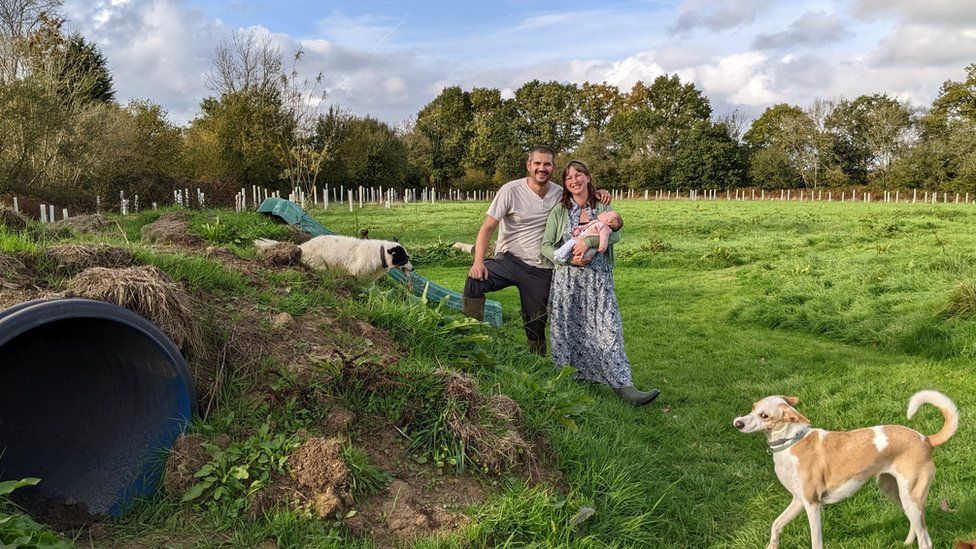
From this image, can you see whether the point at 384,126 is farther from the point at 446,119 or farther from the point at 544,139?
the point at 544,139

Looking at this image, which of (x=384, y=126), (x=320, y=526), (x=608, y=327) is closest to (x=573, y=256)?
(x=608, y=327)

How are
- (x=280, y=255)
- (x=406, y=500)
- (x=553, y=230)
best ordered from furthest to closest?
(x=280, y=255)
(x=553, y=230)
(x=406, y=500)

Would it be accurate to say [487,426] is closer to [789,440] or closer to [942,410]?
[789,440]

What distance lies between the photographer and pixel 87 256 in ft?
14.8

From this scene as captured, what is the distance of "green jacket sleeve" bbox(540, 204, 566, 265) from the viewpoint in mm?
6258

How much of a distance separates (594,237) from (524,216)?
843 millimetres

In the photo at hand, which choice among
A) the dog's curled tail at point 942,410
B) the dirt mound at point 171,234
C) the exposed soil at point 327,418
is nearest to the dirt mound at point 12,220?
the dirt mound at point 171,234

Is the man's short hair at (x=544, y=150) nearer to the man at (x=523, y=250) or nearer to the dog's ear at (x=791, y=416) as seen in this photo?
the man at (x=523, y=250)

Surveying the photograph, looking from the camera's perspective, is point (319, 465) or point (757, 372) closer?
point (319, 465)

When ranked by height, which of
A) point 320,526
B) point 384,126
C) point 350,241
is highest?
point 384,126

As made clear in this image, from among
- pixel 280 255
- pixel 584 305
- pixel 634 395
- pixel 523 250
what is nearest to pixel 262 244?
pixel 280 255

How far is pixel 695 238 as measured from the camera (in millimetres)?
20812

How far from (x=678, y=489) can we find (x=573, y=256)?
231cm

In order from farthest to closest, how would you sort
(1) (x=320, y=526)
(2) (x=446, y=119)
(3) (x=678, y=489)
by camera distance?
1. (2) (x=446, y=119)
2. (3) (x=678, y=489)
3. (1) (x=320, y=526)
